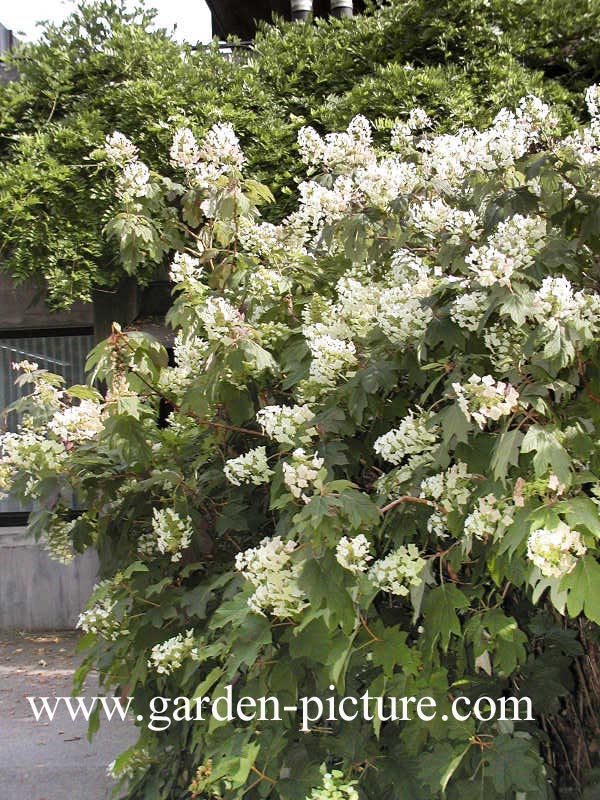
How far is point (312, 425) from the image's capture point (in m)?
2.46

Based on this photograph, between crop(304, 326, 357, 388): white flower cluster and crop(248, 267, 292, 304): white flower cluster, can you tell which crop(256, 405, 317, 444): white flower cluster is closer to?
crop(304, 326, 357, 388): white flower cluster

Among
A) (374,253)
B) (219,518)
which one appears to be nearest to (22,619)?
(219,518)

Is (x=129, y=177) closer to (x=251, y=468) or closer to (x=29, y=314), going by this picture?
(x=251, y=468)

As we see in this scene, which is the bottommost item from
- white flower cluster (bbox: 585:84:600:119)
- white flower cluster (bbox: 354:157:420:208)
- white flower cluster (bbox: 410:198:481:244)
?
white flower cluster (bbox: 410:198:481:244)

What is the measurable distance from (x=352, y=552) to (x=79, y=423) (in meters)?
1.22

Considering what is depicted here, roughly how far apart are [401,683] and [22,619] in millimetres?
5902

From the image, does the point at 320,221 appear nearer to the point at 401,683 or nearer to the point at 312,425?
the point at 312,425

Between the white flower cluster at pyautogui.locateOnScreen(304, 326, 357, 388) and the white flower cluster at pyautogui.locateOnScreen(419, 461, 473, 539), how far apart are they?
396 millimetres

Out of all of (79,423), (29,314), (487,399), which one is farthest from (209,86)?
(487,399)

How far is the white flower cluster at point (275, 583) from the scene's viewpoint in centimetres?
226

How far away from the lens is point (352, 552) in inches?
83.7

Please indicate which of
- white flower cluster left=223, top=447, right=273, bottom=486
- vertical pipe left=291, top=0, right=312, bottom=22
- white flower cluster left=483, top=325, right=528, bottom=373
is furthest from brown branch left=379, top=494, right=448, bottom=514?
vertical pipe left=291, top=0, right=312, bottom=22

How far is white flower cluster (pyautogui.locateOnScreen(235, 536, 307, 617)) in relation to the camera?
2262mm

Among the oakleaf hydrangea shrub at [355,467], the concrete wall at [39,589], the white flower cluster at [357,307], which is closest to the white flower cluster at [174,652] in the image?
the oakleaf hydrangea shrub at [355,467]
